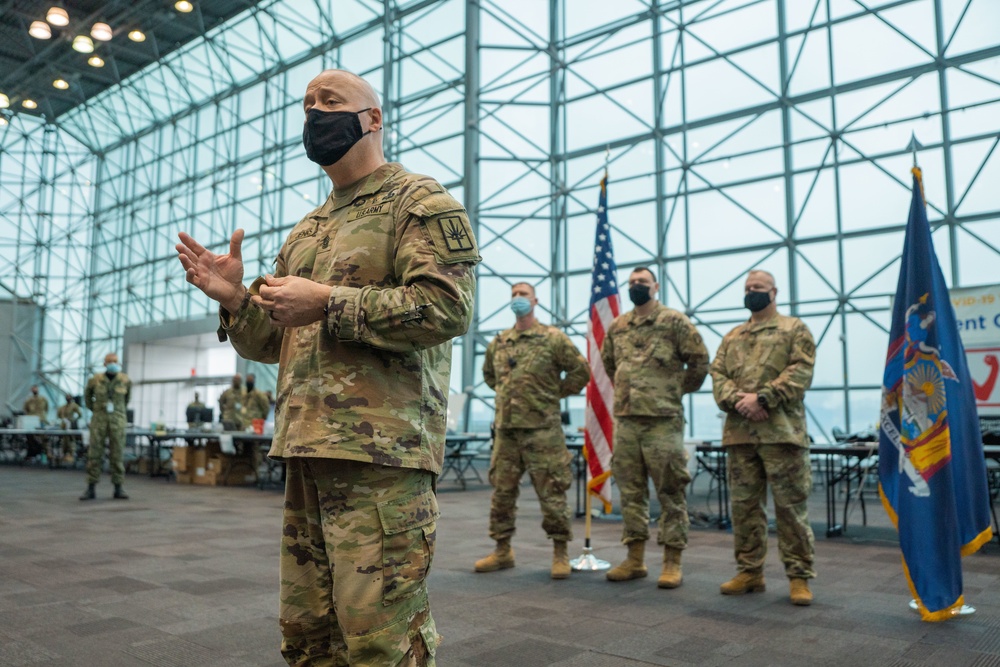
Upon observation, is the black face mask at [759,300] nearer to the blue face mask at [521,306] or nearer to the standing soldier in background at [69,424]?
the blue face mask at [521,306]

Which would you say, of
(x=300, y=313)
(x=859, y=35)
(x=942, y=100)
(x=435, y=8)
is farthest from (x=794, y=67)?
(x=300, y=313)

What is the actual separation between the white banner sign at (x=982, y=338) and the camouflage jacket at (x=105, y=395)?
A: 26.9 ft

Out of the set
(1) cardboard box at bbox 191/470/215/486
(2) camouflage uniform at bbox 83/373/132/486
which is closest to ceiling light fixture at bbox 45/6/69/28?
(2) camouflage uniform at bbox 83/373/132/486

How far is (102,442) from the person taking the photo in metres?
8.45

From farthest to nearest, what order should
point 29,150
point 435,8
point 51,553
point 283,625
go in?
point 29,150 < point 435,8 < point 51,553 < point 283,625

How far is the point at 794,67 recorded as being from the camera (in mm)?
11242

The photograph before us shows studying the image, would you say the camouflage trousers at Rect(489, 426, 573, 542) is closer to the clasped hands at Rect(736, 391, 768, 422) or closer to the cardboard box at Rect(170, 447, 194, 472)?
the clasped hands at Rect(736, 391, 768, 422)

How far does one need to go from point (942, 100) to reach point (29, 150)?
24.1 metres

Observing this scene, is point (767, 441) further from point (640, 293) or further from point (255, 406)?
point (255, 406)

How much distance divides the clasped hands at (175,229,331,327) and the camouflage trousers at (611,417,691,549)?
2.88 meters

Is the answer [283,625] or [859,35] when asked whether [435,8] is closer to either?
[859,35]

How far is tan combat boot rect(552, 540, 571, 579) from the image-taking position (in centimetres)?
420

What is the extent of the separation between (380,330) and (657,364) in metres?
3.02

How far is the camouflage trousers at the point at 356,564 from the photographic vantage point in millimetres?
1417
